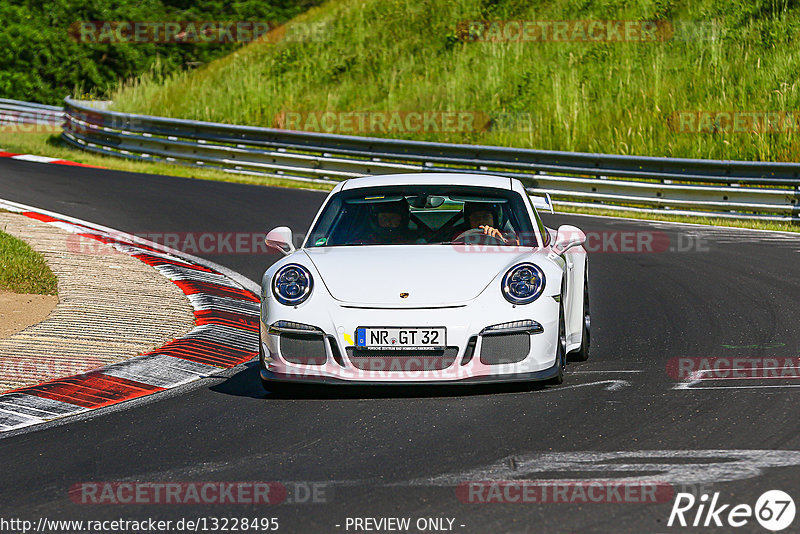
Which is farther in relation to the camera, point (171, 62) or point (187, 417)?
point (171, 62)

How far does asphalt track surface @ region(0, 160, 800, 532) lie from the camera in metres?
4.54

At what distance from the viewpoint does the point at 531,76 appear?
25.3 meters

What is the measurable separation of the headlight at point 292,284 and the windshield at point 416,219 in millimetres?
685

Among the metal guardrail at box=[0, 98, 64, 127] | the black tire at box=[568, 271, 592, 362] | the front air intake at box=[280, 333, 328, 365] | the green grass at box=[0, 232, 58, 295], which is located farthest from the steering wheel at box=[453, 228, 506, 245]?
the metal guardrail at box=[0, 98, 64, 127]

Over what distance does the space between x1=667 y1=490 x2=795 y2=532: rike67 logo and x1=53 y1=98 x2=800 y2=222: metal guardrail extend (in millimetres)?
12576

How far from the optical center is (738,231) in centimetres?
1571

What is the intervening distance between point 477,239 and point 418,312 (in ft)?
3.87

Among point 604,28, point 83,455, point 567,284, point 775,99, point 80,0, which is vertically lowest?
point 83,455

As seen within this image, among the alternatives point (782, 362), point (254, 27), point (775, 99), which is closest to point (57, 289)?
point (782, 362)

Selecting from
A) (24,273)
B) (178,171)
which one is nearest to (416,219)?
(24,273)

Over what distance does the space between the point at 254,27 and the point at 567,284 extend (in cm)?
3553

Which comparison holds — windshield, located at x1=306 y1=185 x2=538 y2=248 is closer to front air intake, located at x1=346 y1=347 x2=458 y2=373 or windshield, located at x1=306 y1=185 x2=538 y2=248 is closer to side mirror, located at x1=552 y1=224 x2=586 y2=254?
side mirror, located at x1=552 y1=224 x2=586 y2=254

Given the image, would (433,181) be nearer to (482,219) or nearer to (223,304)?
(482,219)

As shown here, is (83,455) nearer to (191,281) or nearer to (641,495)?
(641,495)
